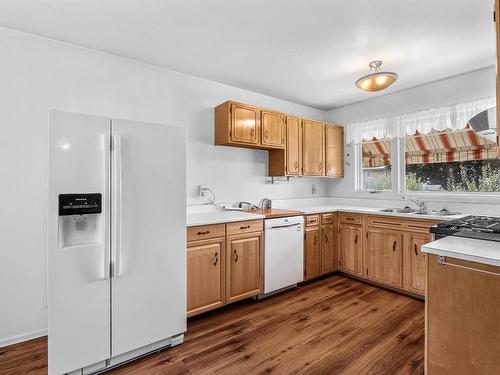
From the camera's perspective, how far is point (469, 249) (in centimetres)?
147

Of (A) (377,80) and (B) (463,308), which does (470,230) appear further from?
(A) (377,80)

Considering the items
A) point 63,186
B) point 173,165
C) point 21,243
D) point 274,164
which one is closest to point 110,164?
point 63,186

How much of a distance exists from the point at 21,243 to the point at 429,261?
9.99ft

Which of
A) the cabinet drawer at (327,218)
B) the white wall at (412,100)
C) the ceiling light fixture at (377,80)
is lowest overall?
the cabinet drawer at (327,218)

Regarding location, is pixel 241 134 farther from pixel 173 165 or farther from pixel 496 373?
pixel 496 373

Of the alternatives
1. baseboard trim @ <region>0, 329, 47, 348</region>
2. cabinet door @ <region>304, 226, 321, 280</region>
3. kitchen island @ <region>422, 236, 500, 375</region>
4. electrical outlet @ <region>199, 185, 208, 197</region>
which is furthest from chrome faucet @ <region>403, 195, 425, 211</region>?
baseboard trim @ <region>0, 329, 47, 348</region>

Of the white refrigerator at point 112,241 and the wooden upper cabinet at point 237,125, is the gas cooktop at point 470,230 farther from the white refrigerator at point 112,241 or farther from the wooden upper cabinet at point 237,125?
the wooden upper cabinet at point 237,125

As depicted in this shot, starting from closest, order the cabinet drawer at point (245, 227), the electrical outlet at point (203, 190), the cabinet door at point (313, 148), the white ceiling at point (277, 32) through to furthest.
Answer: the white ceiling at point (277, 32), the cabinet drawer at point (245, 227), the electrical outlet at point (203, 190), the cabinet door at point (313, 148)

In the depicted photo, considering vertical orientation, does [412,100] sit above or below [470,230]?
above

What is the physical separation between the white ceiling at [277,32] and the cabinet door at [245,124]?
0.41 meters

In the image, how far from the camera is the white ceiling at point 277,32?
6.35 feet

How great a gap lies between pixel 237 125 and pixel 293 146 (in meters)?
0.95

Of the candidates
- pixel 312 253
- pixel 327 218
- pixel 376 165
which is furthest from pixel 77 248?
pixel 376 165

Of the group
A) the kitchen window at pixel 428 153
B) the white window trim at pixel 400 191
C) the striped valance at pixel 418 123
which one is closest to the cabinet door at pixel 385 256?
the white window trim at pixel 400 191
